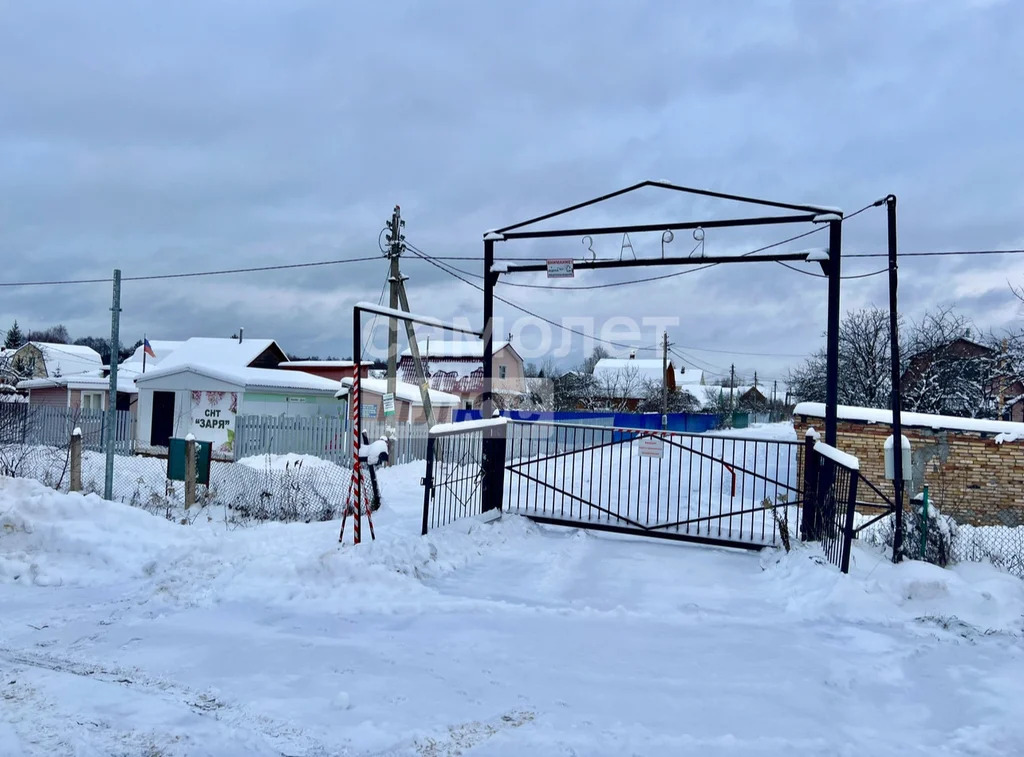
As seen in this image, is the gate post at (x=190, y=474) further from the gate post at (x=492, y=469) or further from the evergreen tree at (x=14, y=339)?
the evergreen tree at (x=14, y=339)

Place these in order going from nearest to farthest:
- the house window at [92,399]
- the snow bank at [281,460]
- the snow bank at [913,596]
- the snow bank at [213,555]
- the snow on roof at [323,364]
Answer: the snow bank at [913,596] → the snow bank at [213,555] → the snow bank at [281,460] → the house window at [92,399] → the snow on roof at [323,364]

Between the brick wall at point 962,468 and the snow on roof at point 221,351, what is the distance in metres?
29.0

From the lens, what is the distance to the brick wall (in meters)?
14.4

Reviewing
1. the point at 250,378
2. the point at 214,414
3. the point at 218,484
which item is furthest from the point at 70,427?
the point at 218,484

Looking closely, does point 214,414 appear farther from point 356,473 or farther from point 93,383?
point 356,473

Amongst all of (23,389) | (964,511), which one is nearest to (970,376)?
(964,511)

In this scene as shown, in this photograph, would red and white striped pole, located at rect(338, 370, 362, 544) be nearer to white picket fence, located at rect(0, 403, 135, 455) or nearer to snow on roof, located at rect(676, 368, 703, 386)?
white picket fence, located at rect(0, 403, 135, 455)

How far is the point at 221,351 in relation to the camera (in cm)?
3675

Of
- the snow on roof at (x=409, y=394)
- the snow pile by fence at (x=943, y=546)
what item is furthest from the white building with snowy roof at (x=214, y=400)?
the snow pile by fence at (x=943, y=546)

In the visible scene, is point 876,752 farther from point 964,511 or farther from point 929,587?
point 964,511

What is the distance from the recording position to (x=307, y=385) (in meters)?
22.6

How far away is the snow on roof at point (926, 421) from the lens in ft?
47.5

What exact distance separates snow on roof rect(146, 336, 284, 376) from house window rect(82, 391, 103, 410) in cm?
521

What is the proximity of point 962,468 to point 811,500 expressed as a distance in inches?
338
